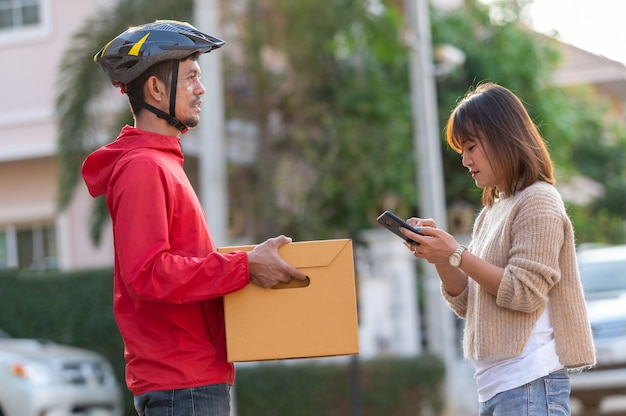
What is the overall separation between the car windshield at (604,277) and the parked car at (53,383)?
500 cm

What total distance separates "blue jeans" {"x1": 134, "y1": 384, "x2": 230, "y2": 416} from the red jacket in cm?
2

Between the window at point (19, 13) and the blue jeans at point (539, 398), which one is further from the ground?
the window at point (19, 13)

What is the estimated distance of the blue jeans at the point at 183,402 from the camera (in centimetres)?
329

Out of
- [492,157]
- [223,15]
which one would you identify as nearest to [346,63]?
[223,15]

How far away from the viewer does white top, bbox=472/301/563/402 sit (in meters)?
3.56

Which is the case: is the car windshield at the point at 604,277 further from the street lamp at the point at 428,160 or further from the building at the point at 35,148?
the building at the point at 35,148

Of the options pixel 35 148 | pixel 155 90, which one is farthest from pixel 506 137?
pixel 35 148

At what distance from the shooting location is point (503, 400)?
3.60 m

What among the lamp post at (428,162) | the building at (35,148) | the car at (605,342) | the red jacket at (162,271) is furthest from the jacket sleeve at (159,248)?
the building at (35,148)

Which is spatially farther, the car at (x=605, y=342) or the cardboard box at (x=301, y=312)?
the car at (x=605, y=342)

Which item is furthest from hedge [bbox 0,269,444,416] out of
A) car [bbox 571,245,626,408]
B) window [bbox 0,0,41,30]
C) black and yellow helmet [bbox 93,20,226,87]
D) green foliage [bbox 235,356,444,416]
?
black and yellow helmet [bbox 93,20,226,87]

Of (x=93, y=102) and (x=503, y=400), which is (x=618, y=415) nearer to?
(x=93, y=102)

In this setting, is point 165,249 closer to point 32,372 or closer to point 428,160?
point 32,372

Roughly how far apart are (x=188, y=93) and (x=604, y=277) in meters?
8.96
